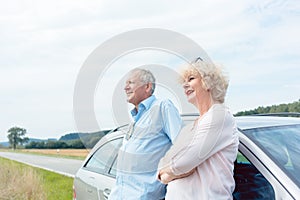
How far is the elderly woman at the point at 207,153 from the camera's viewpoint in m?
2.25

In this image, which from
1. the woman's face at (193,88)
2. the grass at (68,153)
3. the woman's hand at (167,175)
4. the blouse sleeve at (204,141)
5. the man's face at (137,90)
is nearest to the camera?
the blouse sleeve at (204,141)

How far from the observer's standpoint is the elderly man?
2.94 metres

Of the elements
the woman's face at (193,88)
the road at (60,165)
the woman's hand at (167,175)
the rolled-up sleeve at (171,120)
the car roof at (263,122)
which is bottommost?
the road at (60,165)

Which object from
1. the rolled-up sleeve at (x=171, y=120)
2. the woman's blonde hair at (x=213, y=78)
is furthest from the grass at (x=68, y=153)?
the woman's blonde hair at (x=213, y=78)

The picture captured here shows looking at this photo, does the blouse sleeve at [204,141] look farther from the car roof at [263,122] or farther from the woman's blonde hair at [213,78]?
the car roof at [263,122]

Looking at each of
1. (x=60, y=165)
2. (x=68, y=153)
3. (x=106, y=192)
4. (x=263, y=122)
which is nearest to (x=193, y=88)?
(x=263, y=122)

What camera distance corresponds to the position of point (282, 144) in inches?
113

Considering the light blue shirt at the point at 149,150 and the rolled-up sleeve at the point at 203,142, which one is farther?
the light blue shirt at the point at 149,150

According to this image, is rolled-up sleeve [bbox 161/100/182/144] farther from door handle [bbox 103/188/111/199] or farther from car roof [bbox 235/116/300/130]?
door handle [bbox 103/188/111/199]

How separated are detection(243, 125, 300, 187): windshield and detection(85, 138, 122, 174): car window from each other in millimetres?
1593

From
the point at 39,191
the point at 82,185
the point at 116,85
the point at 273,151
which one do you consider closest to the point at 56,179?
the point at 39,191

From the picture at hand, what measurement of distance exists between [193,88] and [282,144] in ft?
2.74

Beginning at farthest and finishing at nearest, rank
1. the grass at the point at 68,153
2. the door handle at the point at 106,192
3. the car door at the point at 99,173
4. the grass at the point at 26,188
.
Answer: the grass at the point at 26,188 → the grass at the point at 68,153 → the car door at the point at 99,173 → the door handle at the point at 106,192

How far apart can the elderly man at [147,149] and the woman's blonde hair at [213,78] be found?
52 centimetres
